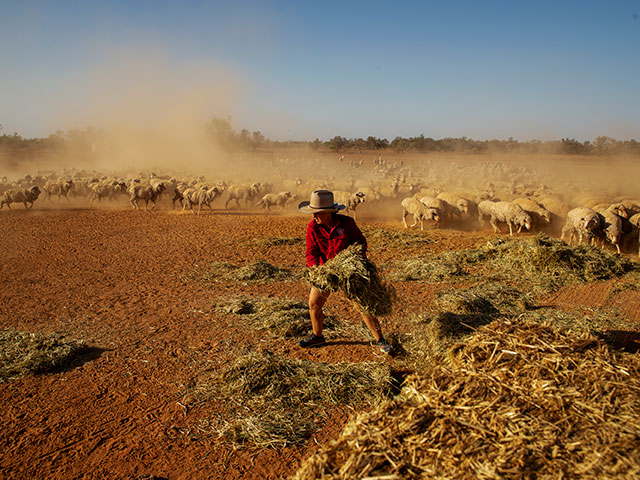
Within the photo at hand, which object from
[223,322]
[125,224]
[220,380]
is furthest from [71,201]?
[220,380]

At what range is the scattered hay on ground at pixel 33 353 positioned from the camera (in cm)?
550

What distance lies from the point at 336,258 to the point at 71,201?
24060 mm

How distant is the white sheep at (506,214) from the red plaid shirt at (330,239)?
11716 mm

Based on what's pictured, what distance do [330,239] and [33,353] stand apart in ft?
14.2

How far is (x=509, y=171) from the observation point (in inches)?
1496

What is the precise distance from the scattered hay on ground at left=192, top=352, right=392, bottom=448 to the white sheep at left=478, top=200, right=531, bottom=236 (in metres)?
12.2

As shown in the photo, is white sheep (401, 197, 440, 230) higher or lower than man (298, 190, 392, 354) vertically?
lower

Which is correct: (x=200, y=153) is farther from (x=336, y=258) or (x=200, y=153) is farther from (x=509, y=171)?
(x=336, y=258)

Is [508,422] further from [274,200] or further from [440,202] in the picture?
[274,200]

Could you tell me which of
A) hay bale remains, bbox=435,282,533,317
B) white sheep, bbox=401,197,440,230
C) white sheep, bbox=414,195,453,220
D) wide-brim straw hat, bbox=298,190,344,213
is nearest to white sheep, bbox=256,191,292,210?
white sheep, bbox=401,197,440,230

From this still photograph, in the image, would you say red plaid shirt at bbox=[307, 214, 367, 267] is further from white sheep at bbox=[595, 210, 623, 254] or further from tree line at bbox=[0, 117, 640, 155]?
tree line at bbox=[0, 117, 640, 155]

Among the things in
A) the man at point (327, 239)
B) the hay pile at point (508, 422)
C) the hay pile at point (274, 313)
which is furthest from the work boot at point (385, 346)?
the hay pile at point (508, 422)

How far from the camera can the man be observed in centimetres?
557

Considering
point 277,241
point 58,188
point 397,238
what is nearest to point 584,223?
point 397,238
